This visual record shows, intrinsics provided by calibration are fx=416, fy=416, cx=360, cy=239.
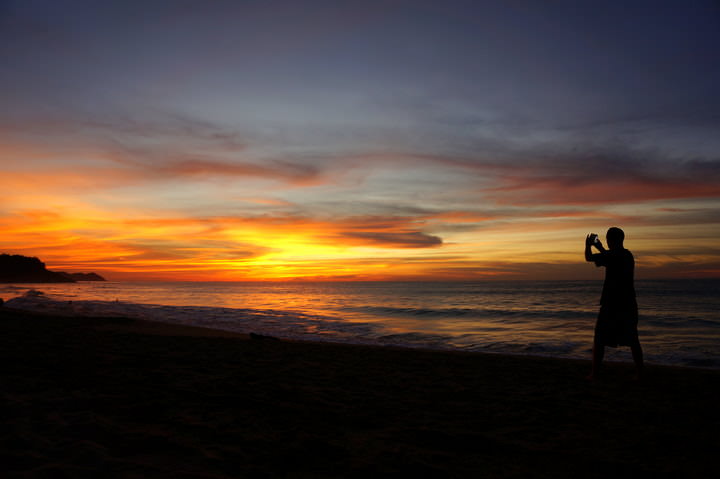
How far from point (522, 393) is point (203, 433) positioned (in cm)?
416

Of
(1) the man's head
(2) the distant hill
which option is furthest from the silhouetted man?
(2) the distant hill

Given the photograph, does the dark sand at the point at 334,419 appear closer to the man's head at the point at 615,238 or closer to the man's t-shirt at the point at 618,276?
the man's t-shirt at the point at 618,276

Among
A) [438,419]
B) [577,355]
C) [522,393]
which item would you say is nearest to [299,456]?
[438,419]

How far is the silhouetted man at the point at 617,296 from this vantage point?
6051 millimetres

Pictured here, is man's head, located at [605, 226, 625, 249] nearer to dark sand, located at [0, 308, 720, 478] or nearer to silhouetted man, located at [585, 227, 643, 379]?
silhouetted man, located at [585, 227, 643, 379]

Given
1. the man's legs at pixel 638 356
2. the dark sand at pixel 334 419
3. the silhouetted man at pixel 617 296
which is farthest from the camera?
the man's legs at pixel 638 356

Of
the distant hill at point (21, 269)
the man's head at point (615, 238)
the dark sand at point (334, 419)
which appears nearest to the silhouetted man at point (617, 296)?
the man's head at point (615, 238)

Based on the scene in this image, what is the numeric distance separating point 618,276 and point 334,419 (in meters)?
4.63

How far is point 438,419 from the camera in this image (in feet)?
14.5

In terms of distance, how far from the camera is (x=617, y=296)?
610 centimetres

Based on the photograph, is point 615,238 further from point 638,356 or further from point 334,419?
point 334,419

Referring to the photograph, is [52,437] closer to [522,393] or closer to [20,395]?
[20,395]

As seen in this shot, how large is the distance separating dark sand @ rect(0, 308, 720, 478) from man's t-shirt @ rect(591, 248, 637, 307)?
127cm

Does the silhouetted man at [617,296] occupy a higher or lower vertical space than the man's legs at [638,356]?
higher
